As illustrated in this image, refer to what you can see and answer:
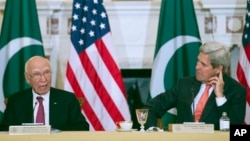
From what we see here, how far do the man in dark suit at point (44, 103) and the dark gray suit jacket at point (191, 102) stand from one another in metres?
0.54

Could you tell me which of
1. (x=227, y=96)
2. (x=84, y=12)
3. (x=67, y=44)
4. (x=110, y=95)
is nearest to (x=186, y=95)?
(x=227, y=96)

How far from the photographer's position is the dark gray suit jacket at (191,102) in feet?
12.8

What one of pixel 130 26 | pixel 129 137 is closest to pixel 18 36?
pixel 130 26

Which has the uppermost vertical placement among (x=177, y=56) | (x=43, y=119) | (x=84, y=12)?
(x=84, y=12)

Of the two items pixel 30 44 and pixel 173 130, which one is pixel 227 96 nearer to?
pixel 173 130

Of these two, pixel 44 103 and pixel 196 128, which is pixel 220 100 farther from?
pixel 44 103

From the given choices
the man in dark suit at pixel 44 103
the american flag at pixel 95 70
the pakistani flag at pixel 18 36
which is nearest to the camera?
the man in dark suit at pixel 44 103

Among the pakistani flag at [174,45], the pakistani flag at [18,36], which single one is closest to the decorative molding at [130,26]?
the pakistani flag at [18,36]

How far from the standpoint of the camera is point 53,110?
408 centimetres

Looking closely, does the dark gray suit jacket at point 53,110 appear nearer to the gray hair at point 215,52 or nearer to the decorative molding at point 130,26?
the gray hair at point 215,52

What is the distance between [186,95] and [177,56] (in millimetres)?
1242

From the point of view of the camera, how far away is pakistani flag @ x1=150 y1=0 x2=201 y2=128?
521 cm

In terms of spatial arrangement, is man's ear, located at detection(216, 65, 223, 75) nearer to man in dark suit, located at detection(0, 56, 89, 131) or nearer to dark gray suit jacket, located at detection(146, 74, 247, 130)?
dark gray suit jacket, located at detection(146, 74, 247, 130)

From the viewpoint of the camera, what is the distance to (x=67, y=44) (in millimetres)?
5789
